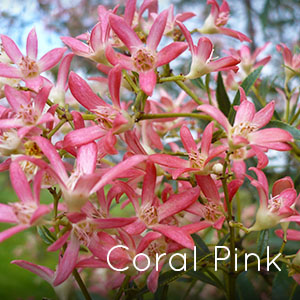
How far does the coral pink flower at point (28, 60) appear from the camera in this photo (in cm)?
72

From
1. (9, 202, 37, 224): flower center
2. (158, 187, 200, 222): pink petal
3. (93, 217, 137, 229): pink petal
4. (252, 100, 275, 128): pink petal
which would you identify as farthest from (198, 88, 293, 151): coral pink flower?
(9, 202, 37, 224): flower center

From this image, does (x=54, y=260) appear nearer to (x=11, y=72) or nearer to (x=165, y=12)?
(x=11, y=72)

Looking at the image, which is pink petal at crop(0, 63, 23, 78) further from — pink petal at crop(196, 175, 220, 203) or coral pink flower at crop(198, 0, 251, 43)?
coral pink flower at crop(198, 0, 251, 43)

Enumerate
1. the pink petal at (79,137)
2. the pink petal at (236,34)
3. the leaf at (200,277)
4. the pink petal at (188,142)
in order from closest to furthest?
the pink petal at (79,137), the pink petal at (188,142), the leaf at (200,277), the pink petal at (236,34)

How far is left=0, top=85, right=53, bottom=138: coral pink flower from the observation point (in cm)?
61

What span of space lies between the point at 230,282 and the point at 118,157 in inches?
32.8

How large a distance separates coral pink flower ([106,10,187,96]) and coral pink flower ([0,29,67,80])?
0.13 m

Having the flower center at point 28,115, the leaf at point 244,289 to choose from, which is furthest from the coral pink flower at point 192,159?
the leaf at point 244,289

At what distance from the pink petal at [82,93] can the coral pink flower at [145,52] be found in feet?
0.21

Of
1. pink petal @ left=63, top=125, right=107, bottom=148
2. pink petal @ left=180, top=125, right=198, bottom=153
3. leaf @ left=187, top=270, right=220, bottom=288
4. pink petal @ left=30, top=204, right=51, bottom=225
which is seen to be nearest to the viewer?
pink petal @ left=30, top=204, right=51, bottom=225

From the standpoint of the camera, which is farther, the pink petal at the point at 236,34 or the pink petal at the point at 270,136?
the pink petal at the point at 236,34

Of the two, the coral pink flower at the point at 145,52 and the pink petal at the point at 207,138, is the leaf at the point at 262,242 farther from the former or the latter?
the coral pink flower at the point at 145,52

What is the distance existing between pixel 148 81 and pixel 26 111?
207 millimetres

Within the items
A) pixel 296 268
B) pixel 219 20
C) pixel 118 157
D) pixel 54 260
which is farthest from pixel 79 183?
pixel 54 260
